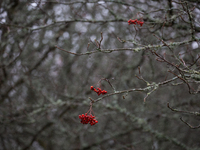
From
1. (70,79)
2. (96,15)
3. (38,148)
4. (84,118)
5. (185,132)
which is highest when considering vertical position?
(96,15)

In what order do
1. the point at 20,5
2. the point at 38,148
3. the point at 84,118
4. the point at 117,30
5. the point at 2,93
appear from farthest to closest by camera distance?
the point at 38,148 < the point at 117,30 < the point at 2,93 < the point at 20,5 < the point at 84,118

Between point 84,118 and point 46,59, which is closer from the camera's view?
point 84,118

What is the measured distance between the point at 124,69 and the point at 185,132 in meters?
3.02

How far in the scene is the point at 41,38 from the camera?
224 inches

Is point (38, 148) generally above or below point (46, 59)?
below

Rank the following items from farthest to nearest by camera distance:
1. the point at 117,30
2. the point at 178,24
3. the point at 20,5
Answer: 1. the point at 117,30
2. the point at 20,5
3. the point at 178,24

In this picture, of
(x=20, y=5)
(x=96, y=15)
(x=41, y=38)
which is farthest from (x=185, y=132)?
(x=20, y=5)

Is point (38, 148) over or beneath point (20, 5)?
beneath

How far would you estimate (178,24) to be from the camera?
8.73 feet

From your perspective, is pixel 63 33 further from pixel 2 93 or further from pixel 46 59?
pixel 2 93

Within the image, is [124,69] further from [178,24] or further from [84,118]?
[84,118]

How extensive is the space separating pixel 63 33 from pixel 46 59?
1090mm

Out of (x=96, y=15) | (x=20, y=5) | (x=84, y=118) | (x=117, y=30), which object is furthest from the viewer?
(x=96, y=15)

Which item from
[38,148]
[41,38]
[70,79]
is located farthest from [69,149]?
[41,38]
